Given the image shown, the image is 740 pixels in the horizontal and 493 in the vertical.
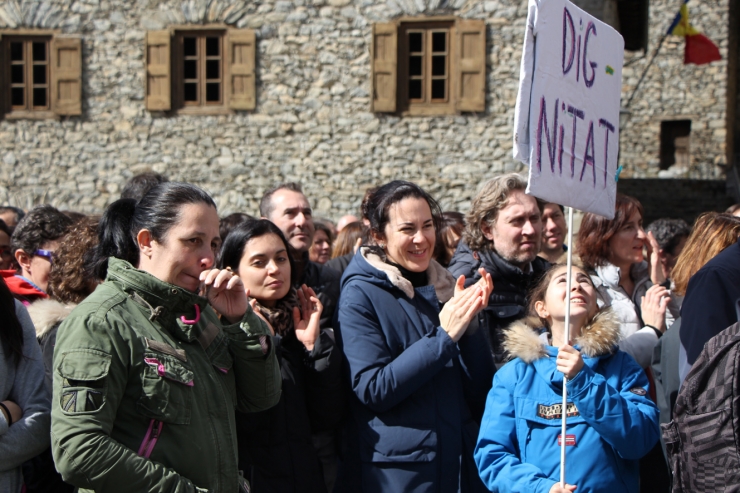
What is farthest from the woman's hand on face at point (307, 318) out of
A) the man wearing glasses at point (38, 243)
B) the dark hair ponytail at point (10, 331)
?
the man wearing glasses at point (38, 243)

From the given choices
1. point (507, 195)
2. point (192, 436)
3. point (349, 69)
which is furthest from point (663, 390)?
point (349, 69)

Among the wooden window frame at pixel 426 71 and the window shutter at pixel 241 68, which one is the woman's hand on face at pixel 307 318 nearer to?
the wooden window frame at pixel 426 71

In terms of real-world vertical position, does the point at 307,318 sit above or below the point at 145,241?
below

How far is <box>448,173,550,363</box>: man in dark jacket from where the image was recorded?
400cm

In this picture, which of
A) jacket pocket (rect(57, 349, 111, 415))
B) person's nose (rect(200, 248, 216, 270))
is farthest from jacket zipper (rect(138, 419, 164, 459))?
person's nose (rect(200, 248, 216, 270))

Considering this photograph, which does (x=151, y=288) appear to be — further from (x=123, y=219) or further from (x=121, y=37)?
(x=121, y=37)

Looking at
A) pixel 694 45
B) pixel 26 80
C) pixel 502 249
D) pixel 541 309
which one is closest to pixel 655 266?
pixel 502 249

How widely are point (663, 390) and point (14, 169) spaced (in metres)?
11.9

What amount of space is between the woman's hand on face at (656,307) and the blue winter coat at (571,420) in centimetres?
90

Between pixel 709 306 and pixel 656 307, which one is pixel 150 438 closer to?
pixel 709 306

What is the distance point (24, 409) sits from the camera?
2.86m

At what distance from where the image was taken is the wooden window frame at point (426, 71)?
12438 mm

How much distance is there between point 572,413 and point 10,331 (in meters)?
2.16

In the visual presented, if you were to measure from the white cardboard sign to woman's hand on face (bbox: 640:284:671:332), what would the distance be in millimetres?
930
